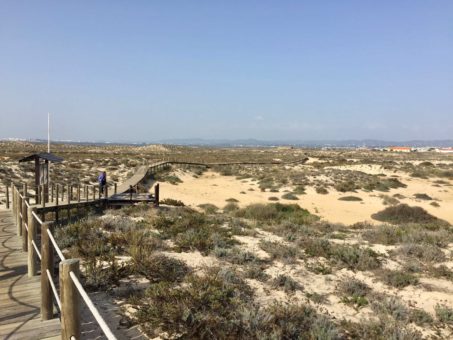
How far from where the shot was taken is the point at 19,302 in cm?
555

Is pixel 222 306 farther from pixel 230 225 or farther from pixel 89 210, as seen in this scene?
pixel 89 210

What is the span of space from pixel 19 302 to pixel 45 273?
1.26 meters

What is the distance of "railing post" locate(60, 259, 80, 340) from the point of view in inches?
138

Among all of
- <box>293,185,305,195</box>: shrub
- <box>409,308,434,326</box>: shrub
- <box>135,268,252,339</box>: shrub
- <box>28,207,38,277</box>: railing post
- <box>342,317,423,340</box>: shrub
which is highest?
<box>28,207,38,277</box>: railing post

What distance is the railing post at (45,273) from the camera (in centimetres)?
482

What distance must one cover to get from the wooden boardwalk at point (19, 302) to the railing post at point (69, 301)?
3.93ft

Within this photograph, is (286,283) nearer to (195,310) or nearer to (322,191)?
(195,310)

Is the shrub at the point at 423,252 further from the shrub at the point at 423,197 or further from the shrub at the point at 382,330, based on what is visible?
the shrub at the point at 423,197

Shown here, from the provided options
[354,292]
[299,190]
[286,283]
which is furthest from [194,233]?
[299,190]

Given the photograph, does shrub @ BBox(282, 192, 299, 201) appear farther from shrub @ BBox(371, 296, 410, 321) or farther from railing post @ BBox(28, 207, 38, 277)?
railing post @ BBox(28, 207, 38, 277)

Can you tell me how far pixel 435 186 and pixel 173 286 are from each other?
115ft

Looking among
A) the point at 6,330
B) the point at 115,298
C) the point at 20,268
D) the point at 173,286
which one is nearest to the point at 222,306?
the point at 173,286

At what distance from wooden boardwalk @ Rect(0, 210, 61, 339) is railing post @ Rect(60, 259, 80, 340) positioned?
120 centimetres

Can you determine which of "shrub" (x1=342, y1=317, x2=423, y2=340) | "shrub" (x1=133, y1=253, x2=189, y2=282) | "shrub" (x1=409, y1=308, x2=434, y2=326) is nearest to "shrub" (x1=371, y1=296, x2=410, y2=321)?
"shrub" (x1=409, y1=308, x2=434, y2=326)
